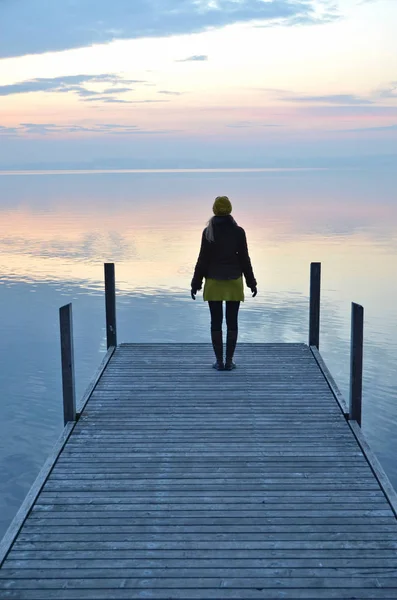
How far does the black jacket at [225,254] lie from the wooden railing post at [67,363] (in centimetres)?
192

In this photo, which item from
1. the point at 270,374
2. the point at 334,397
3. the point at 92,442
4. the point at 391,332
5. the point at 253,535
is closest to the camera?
the point at 253,535

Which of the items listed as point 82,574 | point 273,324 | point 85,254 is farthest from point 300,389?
point 85,254

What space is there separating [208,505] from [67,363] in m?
2.90

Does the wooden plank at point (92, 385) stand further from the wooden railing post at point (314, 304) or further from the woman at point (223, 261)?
the wooden railing post at point (314, 304)

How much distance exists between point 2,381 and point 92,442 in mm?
7808

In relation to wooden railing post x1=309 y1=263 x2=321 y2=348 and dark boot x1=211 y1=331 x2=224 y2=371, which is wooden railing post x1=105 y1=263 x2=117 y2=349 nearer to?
dark boot x1=211 y1=331 x2=224 y2=371

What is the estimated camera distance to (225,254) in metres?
9.13

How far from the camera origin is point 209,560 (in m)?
5.31

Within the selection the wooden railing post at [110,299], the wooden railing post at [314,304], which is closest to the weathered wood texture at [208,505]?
the wooden railing post at [314,304]

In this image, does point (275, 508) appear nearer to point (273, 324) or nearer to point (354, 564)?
point (354, 564)

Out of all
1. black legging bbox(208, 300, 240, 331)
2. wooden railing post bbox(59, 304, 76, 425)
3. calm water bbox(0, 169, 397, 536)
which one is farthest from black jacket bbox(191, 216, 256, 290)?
calm water bbox(0, 169, 397, 536)

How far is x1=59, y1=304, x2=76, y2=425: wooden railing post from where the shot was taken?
8.09m

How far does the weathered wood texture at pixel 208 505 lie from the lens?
5.09 m

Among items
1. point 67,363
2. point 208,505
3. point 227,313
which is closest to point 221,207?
point 227,313
